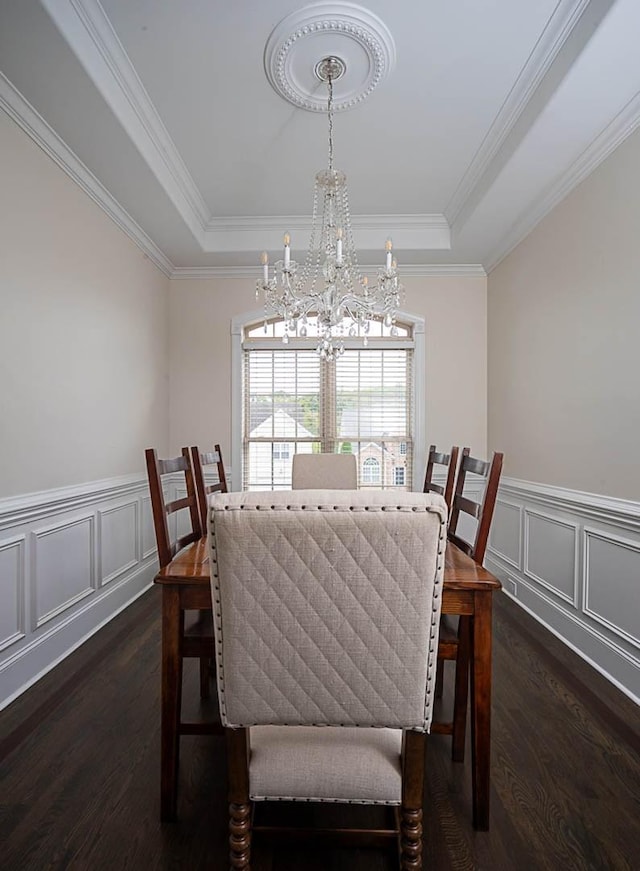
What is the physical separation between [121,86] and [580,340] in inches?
108

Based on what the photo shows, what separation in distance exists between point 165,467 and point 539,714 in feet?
6.33

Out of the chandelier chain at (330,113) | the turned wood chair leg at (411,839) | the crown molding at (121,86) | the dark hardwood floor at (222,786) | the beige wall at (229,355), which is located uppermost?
the chandelier chain at (330,113)

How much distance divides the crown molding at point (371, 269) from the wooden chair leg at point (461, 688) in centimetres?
347

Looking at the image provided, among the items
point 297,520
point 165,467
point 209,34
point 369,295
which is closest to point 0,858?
point 165,467

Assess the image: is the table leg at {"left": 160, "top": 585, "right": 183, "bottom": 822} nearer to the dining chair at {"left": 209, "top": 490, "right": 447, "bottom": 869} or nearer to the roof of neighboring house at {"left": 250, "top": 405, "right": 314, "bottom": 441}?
the dining chair at {"left": 209, "top": 490, "right": 447, "bottom": 869}

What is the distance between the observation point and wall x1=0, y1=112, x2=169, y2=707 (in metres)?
2.34

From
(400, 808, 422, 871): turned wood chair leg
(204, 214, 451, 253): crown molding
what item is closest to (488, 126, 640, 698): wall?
(204, 214, 451, 253): crown molding

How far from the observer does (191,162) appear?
125 inches

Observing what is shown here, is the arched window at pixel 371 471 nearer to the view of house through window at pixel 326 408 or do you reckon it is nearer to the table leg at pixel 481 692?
the view of house through window at pixel 326 408

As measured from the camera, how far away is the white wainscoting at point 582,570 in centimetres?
242

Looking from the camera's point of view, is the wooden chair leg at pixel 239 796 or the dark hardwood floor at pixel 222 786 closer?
the wooden chair leg at pixel 239 796

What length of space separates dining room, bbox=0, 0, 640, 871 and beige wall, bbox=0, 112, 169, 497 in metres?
0.02

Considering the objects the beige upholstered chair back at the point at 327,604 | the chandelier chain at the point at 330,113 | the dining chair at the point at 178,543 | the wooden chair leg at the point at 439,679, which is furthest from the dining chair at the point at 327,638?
the chandelier chain at the point at 330,113

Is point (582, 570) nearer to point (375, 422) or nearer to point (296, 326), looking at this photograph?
point (296, 326)
